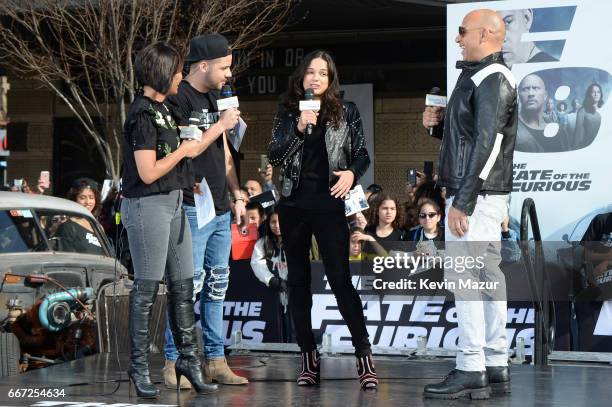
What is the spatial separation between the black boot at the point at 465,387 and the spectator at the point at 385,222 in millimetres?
4041

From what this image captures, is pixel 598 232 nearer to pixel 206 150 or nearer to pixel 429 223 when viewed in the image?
pixel 429 223

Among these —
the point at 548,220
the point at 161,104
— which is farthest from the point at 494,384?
the point at 548,220

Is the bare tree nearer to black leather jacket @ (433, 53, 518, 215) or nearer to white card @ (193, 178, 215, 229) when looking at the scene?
white card @ (193, 178, 215, 229)

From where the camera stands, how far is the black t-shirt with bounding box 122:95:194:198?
6270mm

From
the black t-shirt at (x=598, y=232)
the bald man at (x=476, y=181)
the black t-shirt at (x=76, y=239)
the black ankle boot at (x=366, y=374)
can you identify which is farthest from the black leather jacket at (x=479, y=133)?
the black t-shirt at (x=76, y=239)

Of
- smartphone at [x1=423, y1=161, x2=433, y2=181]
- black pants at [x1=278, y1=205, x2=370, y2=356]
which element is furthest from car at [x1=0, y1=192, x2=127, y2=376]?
smartphone at [x1=423, y1=161, x2=433, y2=181]

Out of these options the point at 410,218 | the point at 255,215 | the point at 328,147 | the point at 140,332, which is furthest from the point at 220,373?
the point at 255,215

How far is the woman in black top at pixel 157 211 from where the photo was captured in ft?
20.6

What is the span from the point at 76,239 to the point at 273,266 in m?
1.92

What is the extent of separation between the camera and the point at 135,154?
247 inches

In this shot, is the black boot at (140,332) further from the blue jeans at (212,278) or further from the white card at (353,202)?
the white card at (353,202)

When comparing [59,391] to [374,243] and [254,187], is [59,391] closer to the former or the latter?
[374,243]

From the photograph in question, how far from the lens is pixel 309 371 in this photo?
22.9 feet

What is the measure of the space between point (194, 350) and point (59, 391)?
35.2 inches
